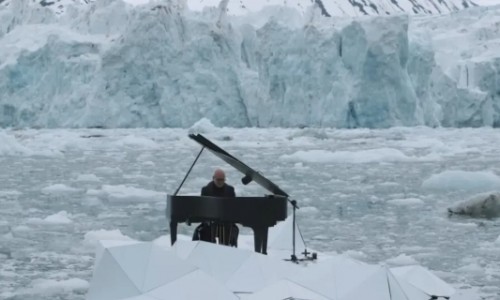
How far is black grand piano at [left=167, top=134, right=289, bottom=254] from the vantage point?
6.35m

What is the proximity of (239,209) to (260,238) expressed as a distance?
374 mm

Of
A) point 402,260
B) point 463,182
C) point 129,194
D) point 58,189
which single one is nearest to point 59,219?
point 129,194

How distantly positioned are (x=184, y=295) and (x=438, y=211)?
7.75 metres

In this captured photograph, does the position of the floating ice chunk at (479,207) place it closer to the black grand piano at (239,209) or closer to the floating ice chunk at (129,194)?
the floating ice chunk at (129,194)

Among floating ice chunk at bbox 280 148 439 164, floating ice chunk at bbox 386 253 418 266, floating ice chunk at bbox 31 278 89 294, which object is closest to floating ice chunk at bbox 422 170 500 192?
floating ice chunk at bbox 280 148 439 164

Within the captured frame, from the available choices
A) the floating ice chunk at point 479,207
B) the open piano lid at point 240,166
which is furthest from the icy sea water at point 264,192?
the open piano lid at point 240,166

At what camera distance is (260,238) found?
21.5ft

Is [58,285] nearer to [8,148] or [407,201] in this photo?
[407,201]

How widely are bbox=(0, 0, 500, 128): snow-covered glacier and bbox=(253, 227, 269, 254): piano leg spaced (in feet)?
104

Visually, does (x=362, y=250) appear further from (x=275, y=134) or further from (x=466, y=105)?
(x=466, y=105)

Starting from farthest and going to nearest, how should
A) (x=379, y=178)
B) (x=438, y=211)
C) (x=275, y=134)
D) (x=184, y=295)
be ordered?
(x=275, y=134) < (x=379, y=178) < (x=438, y=211) < (x=184, y=295)

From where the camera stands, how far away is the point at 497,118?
47.0 metres

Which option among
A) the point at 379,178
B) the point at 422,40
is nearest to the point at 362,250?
the point at 379,178

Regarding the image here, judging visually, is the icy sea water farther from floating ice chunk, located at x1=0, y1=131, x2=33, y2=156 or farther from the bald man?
the bald man
